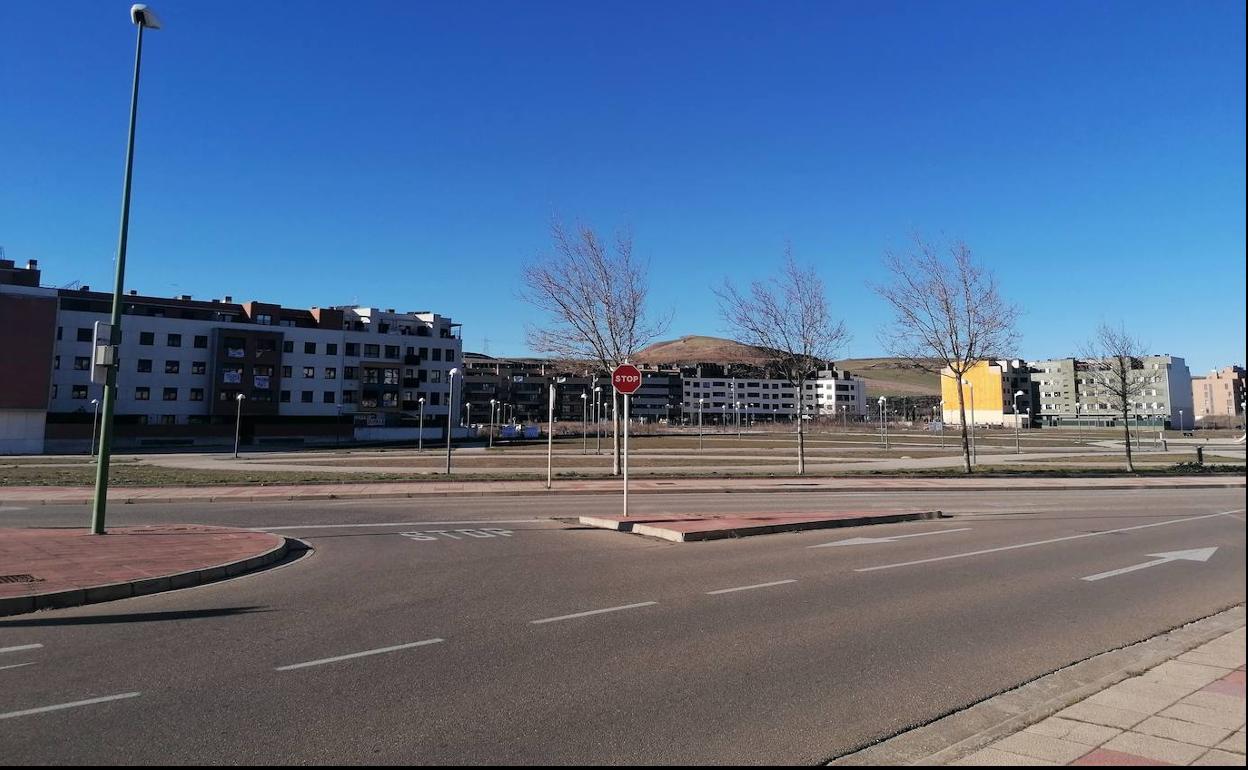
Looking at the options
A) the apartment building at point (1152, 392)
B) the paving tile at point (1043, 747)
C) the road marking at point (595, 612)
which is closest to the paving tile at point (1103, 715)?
the paving tile at point (1043, 747)

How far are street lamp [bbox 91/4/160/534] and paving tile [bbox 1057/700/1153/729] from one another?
14811 mm

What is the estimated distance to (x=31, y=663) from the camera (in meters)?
6.33

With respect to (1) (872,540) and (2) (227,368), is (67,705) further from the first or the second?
(2) (227,368)

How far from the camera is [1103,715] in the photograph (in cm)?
495

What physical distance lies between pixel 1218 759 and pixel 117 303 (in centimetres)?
1706

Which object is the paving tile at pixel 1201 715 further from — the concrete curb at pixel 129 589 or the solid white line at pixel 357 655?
the concrete curb at pixel 129 589

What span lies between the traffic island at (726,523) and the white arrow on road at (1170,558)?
18.6 feet

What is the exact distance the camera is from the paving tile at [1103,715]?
4.78 metres

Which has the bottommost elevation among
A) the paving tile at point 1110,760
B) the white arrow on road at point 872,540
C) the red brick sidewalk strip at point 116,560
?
the white arrow on road at point 872,540

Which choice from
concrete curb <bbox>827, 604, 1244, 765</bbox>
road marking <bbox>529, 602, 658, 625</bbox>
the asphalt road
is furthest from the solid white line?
concrete curb <bbox>827, 604, 1244, 765</bbox>

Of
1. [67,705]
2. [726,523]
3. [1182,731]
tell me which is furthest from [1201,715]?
[726,523]

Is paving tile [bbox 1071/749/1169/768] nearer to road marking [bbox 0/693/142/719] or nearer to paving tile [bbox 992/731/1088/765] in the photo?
paving tile [bbox 992/731/1088/765]

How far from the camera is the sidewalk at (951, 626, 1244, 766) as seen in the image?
408cm

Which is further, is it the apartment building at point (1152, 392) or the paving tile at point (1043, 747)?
the apartment building at point (1152, 392)
